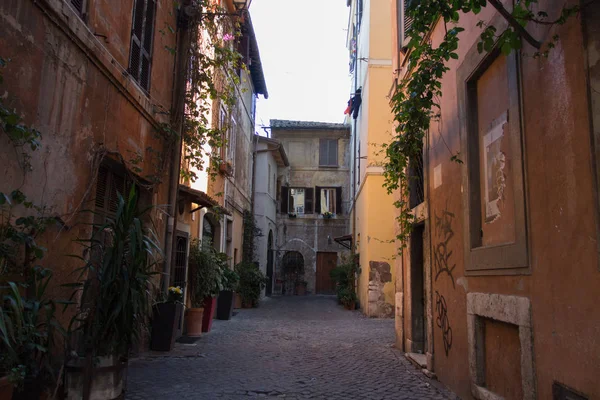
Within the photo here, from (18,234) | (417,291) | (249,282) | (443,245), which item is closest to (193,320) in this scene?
(417,291)

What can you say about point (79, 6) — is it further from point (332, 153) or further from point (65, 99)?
point (332, 153)

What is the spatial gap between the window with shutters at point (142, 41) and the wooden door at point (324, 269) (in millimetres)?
19171

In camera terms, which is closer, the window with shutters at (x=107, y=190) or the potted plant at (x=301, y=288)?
the window with shutters at (x=107, y=190)

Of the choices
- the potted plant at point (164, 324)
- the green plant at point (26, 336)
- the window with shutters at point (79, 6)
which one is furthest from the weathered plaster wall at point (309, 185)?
the green plant at point (26, 336)

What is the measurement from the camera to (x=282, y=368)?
6867 mm

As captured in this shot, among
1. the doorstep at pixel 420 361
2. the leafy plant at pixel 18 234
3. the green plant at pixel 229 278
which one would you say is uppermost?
the leafy plant at pixel 18 234

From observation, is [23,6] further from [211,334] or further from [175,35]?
[211,334]

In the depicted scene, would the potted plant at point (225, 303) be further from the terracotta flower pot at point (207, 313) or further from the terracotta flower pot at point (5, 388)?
the terracotta flower pot at point (5, 388)

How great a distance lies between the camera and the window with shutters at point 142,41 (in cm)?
678

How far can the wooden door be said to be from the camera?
2573cm

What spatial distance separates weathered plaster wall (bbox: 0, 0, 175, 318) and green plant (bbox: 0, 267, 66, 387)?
29.0 inches

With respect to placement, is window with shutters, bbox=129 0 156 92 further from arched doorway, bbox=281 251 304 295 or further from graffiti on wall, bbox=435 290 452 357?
arched doorway, bbox=281 251 304 295

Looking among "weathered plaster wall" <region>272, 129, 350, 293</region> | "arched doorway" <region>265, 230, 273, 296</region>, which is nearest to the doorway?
"arched doorway" <region>265, 230, 273, 296</region>

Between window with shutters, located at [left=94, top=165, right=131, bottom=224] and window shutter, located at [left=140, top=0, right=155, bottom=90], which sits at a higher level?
window shutter, located at [left=140, top=0, right=155, bottom=90]
